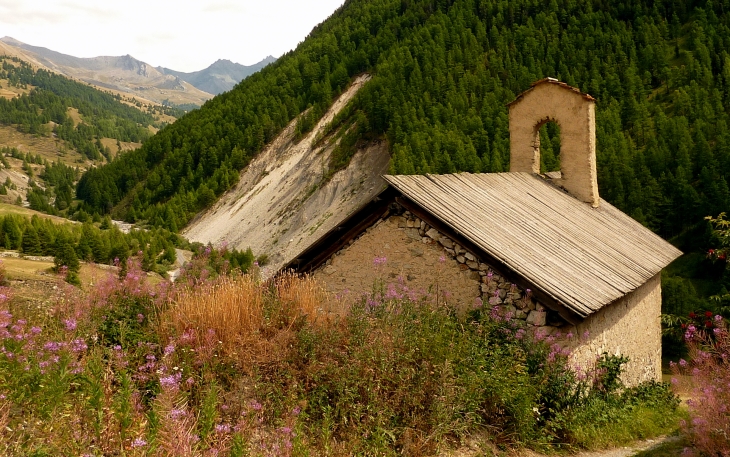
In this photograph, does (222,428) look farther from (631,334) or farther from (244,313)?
(631,334)

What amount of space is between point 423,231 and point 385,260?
0.86 m

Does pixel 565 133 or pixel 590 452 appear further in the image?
pixel 565 133

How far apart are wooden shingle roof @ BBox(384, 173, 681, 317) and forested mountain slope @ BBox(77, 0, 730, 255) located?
2747cm

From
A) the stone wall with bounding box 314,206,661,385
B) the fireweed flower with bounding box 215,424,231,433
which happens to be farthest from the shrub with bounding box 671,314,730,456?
the fireweed flower with bounding box 215,424,231,433

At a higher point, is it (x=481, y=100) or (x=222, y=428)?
(x=481, y=100)

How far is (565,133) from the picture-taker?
576 inches

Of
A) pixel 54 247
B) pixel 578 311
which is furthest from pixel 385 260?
pixel 54 247

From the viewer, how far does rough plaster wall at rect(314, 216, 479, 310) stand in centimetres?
829

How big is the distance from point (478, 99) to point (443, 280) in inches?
2227

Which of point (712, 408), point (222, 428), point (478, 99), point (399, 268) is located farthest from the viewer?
point (478, 99)

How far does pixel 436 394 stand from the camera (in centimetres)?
575

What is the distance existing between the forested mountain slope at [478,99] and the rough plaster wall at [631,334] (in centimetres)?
2644

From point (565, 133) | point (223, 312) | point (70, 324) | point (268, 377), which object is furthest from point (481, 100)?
point (70, 324)

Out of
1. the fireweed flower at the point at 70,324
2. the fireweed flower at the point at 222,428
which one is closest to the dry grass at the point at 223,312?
the fireweed flower at the point at 70,324
